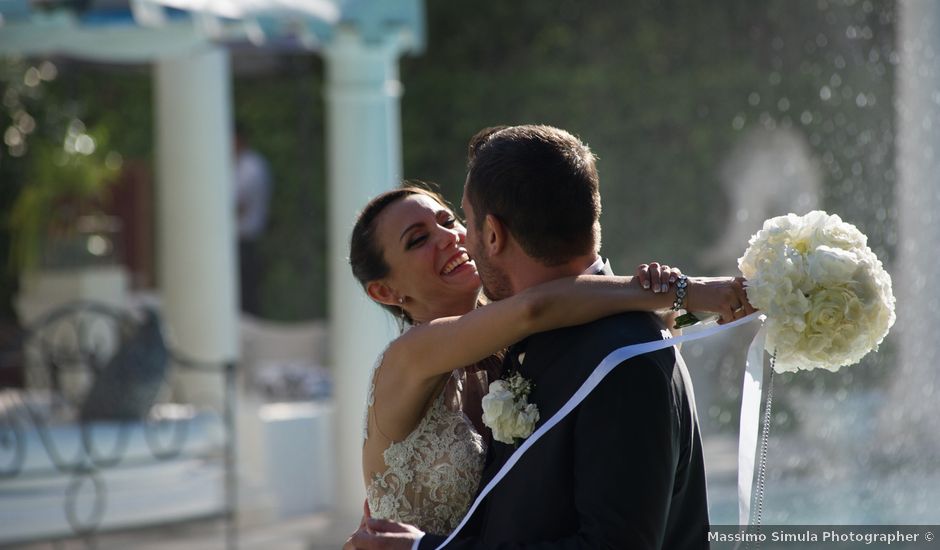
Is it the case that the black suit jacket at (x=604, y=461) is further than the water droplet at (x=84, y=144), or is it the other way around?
the water droplet at (x=84, y=144)

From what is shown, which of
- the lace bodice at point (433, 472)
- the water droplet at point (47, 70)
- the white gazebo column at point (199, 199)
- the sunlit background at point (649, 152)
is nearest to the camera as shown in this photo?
the lace bodice at point (433, 472)

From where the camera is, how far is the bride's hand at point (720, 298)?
227 cm

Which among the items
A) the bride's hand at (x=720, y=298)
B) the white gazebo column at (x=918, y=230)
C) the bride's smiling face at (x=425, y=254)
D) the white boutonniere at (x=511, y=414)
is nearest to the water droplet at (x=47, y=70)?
the white gazebo column at (x=918, y=230)

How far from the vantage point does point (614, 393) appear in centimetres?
214

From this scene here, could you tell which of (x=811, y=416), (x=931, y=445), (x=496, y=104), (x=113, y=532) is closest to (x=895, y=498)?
(x=931, y=445)

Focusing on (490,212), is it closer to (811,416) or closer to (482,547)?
(482,547)

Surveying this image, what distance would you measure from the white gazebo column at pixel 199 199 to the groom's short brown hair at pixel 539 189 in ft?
19.4

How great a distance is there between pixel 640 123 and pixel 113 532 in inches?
262

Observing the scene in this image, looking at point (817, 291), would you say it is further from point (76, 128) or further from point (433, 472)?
point (76, 128)

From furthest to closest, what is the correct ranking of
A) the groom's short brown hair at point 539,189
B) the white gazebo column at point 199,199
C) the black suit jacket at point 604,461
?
the white gazebo column at point 199,199 < the groom's short brown hair at point 539,189 < the black suit jacket at point 604,461

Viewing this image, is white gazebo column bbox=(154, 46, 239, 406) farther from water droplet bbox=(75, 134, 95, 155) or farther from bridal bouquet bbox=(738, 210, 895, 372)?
bridal bouquet bbox=(738, 210, 895, 372)

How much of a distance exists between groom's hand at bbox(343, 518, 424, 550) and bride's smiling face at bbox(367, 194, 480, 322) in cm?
68

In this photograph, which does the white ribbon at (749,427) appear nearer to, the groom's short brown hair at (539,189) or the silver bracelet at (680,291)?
the silver bracelet at (680,291)

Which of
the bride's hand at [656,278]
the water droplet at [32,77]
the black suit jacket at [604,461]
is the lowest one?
the black suit jacket at [604,461]
